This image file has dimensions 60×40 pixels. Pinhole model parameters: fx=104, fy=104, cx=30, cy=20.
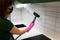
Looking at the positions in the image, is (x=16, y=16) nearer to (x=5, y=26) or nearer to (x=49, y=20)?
(x=49, y=20)

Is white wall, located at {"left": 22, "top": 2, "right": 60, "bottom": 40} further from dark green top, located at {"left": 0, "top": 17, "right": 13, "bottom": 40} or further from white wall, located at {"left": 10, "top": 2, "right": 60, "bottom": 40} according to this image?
dark green top, located at {"left": 0, "top": 17, "right": 13, "bottom": 40}

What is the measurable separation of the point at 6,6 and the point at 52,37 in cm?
75

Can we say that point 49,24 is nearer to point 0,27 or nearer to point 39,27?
point 39,27

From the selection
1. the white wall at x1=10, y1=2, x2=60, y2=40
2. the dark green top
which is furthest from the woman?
the white wall at x1=10, y1=2, x2=60, y2=40

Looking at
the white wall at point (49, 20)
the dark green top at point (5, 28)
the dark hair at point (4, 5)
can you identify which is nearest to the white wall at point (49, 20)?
the white wall at point (49, 20)

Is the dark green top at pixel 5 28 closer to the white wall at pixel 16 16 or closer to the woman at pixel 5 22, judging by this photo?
the woman at pixel 5 22

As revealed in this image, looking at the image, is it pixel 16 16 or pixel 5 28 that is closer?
pixel 5 28

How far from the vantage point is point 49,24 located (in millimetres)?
1375

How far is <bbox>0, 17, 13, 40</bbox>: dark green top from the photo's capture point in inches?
35.7

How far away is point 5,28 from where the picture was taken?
0.92m

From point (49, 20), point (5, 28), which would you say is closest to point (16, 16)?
point (49, 20)

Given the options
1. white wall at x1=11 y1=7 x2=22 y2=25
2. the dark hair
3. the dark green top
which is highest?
the dark hair

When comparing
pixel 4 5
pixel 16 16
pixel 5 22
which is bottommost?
pixel 16 16

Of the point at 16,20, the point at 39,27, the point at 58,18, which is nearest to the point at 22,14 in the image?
the point at 16,20
